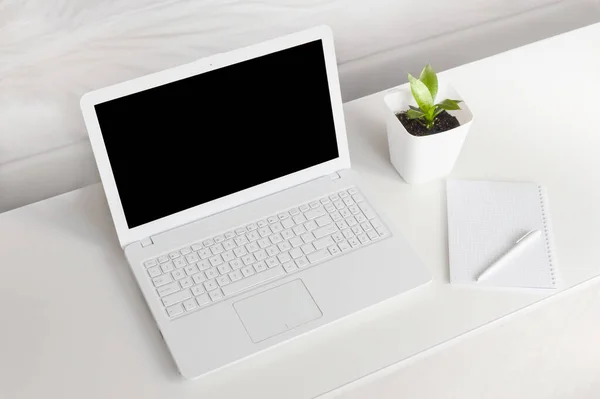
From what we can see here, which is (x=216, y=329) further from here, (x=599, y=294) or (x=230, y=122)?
(x=599, y=294)

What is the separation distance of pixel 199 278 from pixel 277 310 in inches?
4.3

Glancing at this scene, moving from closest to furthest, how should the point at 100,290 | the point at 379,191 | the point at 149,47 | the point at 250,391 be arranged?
the point at 250,391 < the point at 100,290 < the point at 379,191 < the point at 149,47

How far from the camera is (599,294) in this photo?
1.02 metres

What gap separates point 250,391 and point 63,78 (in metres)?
0.58

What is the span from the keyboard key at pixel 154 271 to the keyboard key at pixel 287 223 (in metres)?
0.17

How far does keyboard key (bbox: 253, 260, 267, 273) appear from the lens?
2.98ft

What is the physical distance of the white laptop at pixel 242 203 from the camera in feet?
2.84

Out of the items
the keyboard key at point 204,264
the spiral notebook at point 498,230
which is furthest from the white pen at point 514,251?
the keyboard key at point 204,264

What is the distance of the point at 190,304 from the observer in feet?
2.87

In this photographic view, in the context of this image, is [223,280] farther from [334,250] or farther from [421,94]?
[421,94]

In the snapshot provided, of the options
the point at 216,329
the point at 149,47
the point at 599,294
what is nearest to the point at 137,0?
the point at 149,47

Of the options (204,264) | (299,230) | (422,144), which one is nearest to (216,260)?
(204,264)

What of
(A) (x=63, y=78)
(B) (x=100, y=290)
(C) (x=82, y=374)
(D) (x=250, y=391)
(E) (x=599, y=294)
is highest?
(A) (x=63, y=78)

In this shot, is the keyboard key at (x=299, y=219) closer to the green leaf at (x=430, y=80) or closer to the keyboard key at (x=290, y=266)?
the keyboard key at (x=290, y=266)
